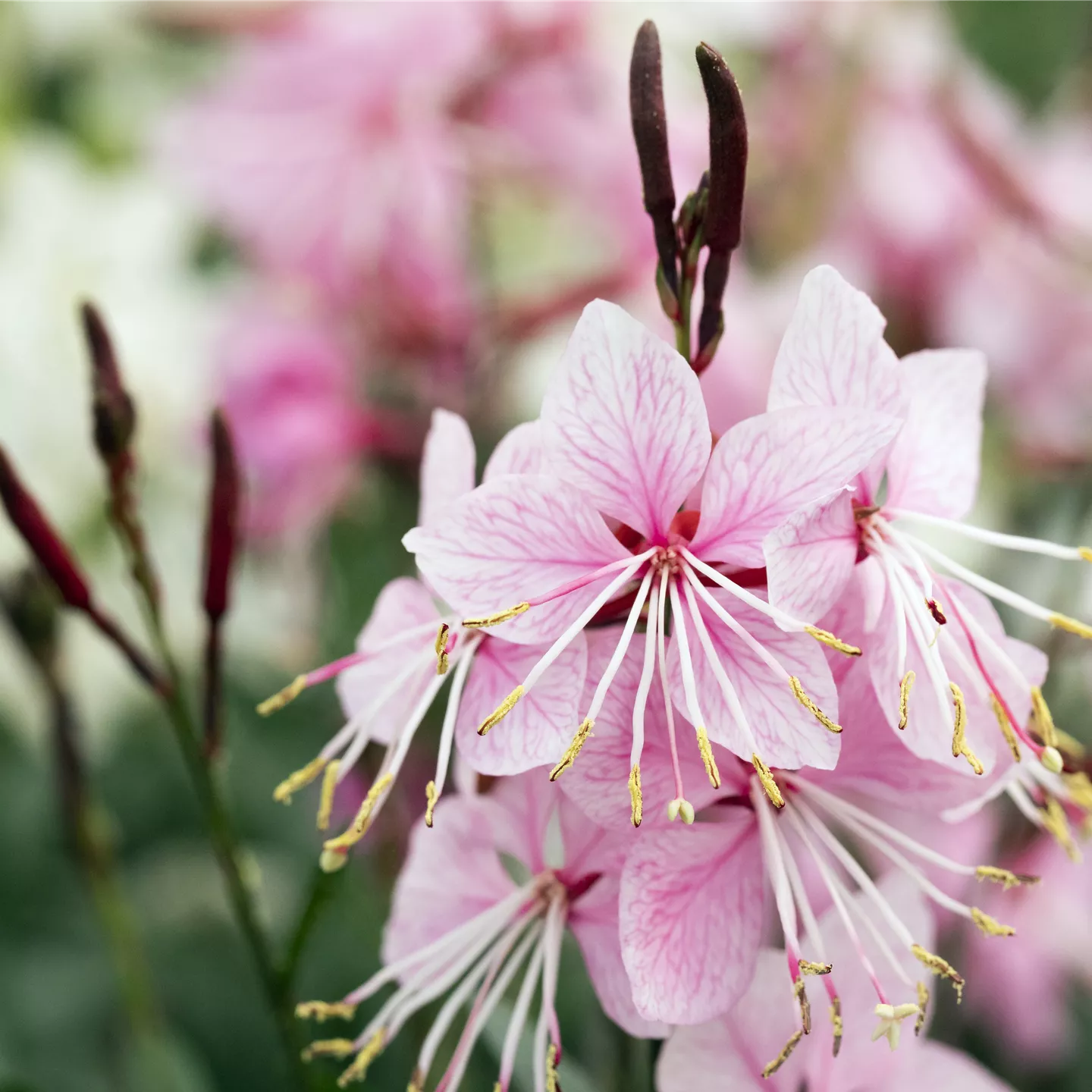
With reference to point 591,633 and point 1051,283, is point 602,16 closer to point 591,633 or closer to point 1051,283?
point 1051,283

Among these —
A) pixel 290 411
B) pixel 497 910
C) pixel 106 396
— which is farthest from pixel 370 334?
pixel 497 910

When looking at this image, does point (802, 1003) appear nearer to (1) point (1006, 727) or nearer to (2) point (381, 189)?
(1) point (1006, 727)

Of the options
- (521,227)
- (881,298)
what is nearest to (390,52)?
(881,298)

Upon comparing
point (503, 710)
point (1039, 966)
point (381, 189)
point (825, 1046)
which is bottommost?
point (1039, 966)

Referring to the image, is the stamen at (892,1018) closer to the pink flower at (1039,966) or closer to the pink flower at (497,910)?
the pink flower at (497,910)

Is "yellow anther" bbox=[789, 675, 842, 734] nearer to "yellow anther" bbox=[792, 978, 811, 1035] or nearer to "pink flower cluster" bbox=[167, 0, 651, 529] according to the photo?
"yellow anther" bbox=[792, 978, 811, 1035]

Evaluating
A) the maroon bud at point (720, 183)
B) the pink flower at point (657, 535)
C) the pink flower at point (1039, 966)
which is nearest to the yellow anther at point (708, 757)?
the pink flower at point (657, 535)
